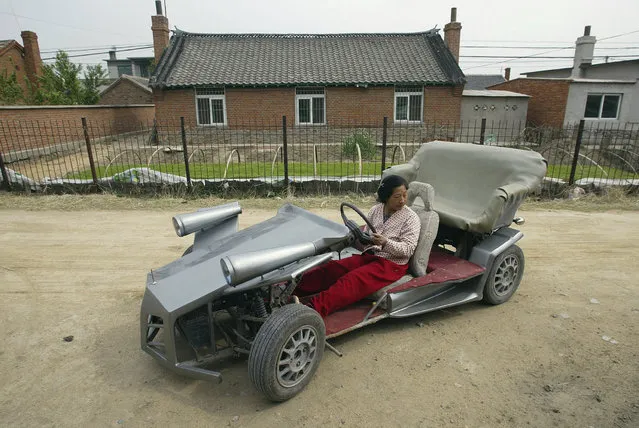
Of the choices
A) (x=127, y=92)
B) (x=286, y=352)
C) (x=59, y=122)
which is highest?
(x=127, y=92)

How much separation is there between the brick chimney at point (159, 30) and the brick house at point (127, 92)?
12.1 m

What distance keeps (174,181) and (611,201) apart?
9.25 m

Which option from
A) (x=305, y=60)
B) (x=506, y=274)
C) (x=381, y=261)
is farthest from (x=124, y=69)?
(x=506, y=274)

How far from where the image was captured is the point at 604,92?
20578 mm

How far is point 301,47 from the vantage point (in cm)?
2314

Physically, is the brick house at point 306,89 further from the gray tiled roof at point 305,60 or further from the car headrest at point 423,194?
the car headrest at point 423,194

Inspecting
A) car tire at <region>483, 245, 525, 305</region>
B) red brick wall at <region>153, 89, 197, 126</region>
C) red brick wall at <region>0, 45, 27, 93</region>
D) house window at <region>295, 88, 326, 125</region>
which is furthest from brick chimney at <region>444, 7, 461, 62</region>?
red brick wall at <region>0, 45, 27, 93</region>

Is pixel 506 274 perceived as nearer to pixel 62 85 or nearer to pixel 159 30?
pixel 159 30

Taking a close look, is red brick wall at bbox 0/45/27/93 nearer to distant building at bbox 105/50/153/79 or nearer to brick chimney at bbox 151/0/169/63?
brick chimney at bbox 151/0/169/63

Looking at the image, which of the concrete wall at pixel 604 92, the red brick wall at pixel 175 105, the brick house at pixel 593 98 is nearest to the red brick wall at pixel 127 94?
the red brick wall at pixel 175 105

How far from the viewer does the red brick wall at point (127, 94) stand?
3419 cm

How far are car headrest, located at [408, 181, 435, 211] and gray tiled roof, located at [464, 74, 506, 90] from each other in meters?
39.4

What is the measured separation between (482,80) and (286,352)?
146 ft

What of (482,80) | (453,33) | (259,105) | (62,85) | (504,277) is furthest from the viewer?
(482,80)
